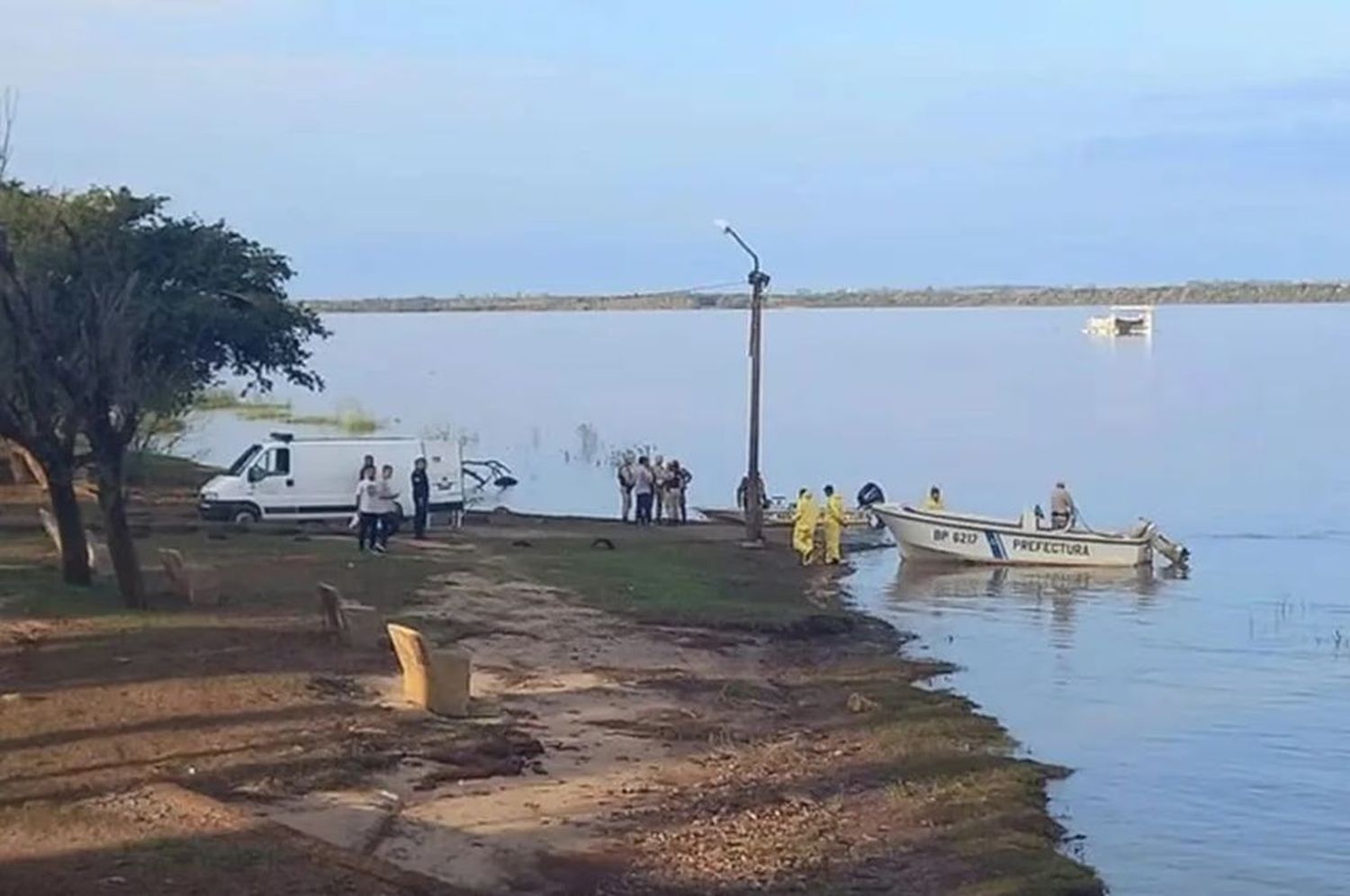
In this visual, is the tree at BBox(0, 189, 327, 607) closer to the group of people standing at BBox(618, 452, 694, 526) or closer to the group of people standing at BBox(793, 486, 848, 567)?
the group of people standing at BBox(618, 452, 694, 526)

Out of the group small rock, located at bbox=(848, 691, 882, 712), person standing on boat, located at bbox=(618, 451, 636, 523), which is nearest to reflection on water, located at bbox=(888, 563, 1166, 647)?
person standing on boat, located at bbox=(618, 451, 636, 523)

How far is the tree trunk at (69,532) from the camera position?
82.3 feet

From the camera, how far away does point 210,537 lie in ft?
118

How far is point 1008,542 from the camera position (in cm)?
4453

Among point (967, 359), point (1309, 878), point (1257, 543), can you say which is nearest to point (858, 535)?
point (1257, 543)

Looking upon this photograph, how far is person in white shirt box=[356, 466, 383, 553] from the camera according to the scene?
33562 mm

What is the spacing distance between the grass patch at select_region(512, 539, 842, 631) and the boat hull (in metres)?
4.32

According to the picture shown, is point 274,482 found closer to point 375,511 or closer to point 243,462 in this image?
point 243,462

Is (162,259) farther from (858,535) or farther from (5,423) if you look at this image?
(5,423)

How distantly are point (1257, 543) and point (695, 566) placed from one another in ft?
64.4

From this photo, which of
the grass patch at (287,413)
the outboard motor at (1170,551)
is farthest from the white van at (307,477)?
the grass patch at (287,413)

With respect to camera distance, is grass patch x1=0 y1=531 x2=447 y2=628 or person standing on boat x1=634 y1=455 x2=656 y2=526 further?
person standing on boat x1=634 y1=455 x2=656 y2=526

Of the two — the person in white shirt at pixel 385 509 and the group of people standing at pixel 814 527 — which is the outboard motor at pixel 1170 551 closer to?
the group of people standing at pixel 814 527

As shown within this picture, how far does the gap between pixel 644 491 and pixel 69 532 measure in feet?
69.4
